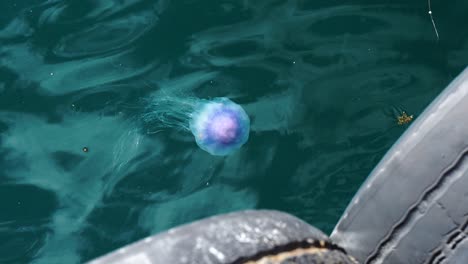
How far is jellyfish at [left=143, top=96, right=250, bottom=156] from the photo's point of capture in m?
3.31

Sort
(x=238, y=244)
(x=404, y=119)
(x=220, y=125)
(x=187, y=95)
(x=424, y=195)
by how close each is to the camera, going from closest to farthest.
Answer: (x=238, y=244)
(x=424, y=195)
(x=404, y=119)
(x=187, y=95)
(x=220, y=125)

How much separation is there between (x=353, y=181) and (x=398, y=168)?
1.65 m

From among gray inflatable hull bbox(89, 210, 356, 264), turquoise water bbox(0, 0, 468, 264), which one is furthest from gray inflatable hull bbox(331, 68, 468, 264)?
turquoise water bbox(0, 0, 468, 264)

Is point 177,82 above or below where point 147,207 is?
above

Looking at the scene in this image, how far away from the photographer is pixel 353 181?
128 inches

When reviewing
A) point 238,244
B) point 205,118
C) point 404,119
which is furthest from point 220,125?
point 238,244

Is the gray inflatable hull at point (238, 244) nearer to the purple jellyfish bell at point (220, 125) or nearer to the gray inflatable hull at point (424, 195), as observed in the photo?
the gray inflatable hull at point (424, 195)

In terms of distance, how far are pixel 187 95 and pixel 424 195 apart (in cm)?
199

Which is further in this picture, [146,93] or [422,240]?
[146,93]

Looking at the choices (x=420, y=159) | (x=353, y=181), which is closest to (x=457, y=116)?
(x=420, y=159)

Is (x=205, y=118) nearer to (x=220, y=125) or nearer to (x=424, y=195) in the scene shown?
(x=220, y=125)

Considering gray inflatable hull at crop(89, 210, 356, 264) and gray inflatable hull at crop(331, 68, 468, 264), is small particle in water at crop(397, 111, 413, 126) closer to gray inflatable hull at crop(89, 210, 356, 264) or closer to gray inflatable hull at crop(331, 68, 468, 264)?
gray inflatable hull at crop(331, 68, 468, 264)

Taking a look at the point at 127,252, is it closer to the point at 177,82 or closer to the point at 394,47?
the point at 177,82

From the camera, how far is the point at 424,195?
1.58 meters
